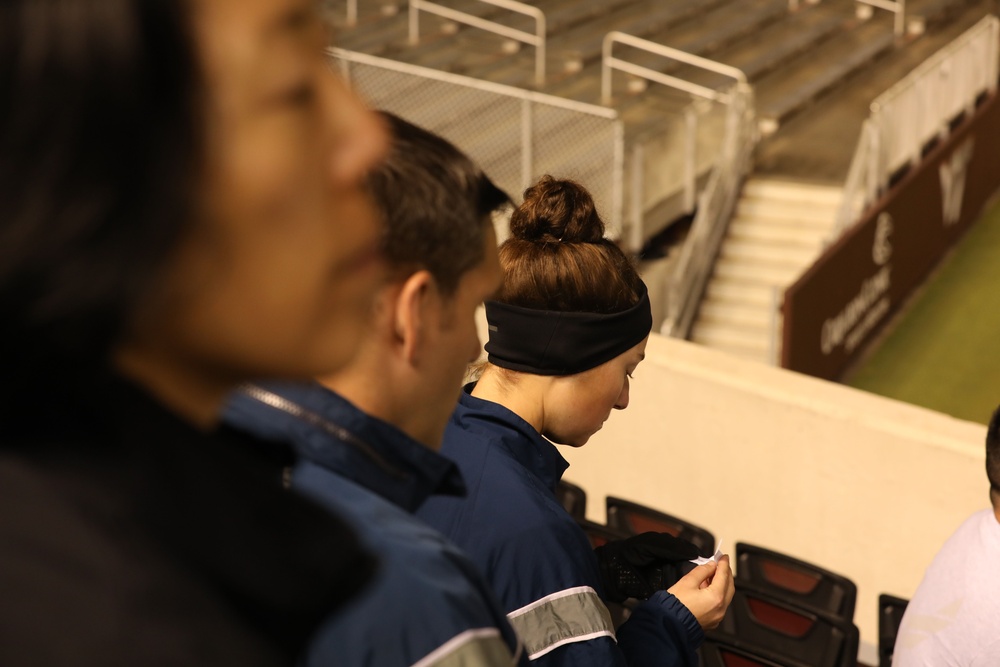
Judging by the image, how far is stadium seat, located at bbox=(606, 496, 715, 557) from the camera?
4.10 metres

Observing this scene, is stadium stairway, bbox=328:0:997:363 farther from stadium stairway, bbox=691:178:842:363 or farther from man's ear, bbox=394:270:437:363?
man's ear, bbox=394:270:437:363

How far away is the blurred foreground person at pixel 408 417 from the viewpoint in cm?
109

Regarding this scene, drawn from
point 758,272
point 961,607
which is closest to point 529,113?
point 758,272

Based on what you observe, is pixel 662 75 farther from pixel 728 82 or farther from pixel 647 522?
pixel 647 522

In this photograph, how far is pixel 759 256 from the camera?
10586 mm

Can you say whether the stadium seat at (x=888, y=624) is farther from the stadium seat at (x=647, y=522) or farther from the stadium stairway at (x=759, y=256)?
the stadium stairway at (x=759, y=256)

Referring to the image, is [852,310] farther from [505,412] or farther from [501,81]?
[505,412]

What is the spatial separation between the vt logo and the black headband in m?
8.92

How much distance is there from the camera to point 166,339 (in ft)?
1.93

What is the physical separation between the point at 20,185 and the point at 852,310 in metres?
8.57

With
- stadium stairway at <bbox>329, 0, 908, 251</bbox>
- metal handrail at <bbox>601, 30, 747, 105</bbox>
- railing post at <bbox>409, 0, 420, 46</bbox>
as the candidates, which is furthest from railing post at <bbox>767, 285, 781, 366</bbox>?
railing post at <bbox>409, 0, 420, 46</bbox>

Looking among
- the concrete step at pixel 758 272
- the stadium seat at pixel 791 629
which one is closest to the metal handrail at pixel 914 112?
the concrete step at pixel 758 272

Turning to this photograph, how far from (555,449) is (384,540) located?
1.01 m

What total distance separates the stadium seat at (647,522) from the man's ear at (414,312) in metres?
2.86
